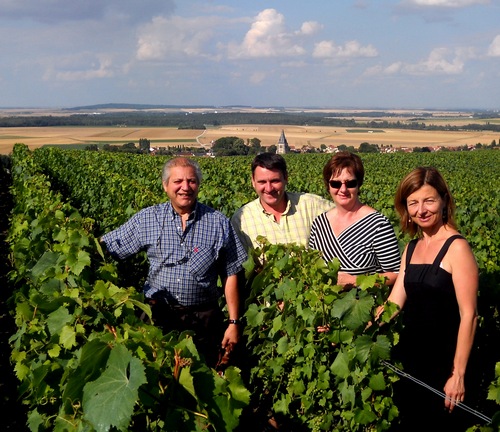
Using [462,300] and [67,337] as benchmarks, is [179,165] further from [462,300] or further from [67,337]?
[462,300]

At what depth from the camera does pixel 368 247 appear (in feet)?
10.6

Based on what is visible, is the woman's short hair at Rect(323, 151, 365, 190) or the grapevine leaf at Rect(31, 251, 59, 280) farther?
the grapevine leaf at Rect(31, 251, 59, 280)

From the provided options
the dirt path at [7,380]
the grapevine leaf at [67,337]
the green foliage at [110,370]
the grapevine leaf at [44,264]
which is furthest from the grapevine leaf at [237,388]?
the dirt path at [7,380]

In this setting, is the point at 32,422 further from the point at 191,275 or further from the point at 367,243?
the point at 367,243

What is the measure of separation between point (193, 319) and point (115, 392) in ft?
5.65

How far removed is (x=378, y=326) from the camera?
2.78 metres

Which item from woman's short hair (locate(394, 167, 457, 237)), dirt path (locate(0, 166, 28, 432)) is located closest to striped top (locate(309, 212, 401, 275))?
woman's short hair (locate(394, 167, 457, 237))

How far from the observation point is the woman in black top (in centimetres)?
265

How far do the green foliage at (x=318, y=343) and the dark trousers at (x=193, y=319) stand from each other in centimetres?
24

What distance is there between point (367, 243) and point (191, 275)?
0.99 meters

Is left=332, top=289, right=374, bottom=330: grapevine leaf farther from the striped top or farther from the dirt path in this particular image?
the dirt path

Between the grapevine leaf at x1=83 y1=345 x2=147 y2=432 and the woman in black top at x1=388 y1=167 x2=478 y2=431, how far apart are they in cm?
153

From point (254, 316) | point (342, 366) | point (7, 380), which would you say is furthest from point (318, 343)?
point (7, 380)

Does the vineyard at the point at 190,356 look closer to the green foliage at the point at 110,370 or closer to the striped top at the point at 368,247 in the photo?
the green foliage at the point at 110,370
